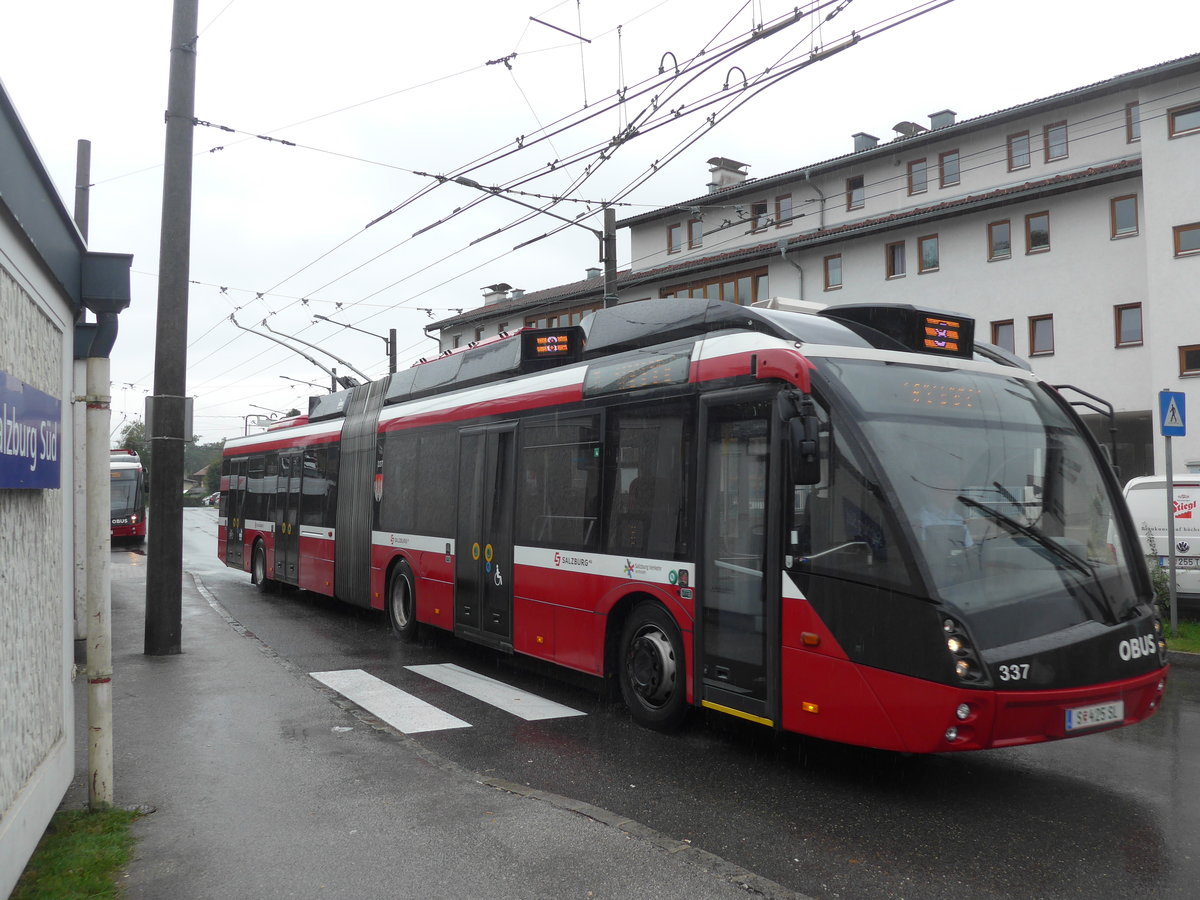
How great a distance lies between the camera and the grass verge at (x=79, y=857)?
4.27 meters

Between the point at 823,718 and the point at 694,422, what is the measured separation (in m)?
2.23

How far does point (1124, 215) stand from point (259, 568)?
23365 mm

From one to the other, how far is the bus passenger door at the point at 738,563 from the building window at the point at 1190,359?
22.6 meters

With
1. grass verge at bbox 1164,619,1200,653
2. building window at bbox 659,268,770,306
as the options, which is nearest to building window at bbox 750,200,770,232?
building window at bbox 659,268,770,306

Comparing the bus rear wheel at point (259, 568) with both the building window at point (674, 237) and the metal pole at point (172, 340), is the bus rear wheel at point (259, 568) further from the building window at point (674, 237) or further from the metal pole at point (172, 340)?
the building window at point (674, 237)

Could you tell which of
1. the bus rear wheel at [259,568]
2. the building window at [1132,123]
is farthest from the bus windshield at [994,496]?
the building window at [1132,123]

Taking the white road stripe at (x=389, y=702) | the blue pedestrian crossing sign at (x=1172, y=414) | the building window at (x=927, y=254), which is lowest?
the white road stripe at (x=389, y=702)

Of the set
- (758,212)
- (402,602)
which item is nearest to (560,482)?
(402,602)

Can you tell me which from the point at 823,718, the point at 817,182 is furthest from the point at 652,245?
the point at 823,718

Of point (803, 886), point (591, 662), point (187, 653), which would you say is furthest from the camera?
point (187, 653)

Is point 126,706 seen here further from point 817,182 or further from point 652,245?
point 652,245

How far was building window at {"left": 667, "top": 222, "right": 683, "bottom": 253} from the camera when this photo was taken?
41375 millimetres

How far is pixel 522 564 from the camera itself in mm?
9195

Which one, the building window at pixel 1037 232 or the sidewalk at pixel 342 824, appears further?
the building window at pixel 1037 232
